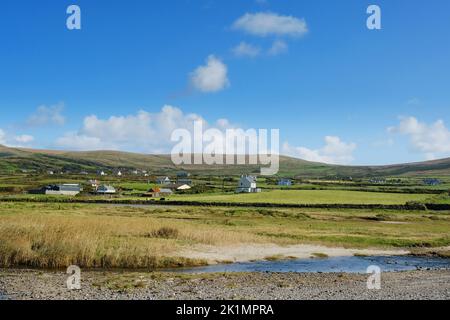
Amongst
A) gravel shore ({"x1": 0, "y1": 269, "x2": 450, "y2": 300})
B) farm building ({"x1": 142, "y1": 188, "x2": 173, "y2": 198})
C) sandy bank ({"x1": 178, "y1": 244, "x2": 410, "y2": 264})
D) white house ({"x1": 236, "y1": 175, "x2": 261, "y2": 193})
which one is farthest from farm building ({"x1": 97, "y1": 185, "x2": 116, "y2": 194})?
gravel shore ({"x1": 0, "y1": 269, "x2": 450, "y2": 300})

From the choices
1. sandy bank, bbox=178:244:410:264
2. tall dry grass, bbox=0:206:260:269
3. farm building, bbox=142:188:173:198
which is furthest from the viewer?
farm building, bbox=142:188:173:198

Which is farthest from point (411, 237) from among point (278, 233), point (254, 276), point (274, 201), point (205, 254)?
point (274, 201)

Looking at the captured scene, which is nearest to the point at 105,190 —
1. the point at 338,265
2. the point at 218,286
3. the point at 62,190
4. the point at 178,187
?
the point at 62,190

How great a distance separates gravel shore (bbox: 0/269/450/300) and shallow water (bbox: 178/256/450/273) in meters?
3.18

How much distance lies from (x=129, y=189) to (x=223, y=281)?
132246 millimetres

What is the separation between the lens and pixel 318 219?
77625mm

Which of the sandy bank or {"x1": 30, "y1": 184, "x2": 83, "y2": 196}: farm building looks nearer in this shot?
the sandy bank

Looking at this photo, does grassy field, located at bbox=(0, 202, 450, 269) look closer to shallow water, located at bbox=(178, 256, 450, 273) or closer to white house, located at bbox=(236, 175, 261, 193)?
shallow water, located at bbox=(178, 256, 450, 273)

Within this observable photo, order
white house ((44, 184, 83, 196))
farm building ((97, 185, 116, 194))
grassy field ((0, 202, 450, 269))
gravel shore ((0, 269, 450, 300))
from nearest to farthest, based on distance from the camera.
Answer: gravel shore ((0, 269, 450, 300))
grassy field ((0, 202, 450, 269))
white house ((44, 184, 83, 196))
farm building ((97, 185, 116, 194))

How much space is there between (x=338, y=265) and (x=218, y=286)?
15383 millimetres

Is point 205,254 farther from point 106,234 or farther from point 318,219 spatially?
point 318,219

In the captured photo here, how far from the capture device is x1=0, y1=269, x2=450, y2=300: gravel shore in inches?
972

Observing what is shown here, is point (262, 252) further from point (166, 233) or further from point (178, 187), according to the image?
point (178, 187)

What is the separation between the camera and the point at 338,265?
130ft
